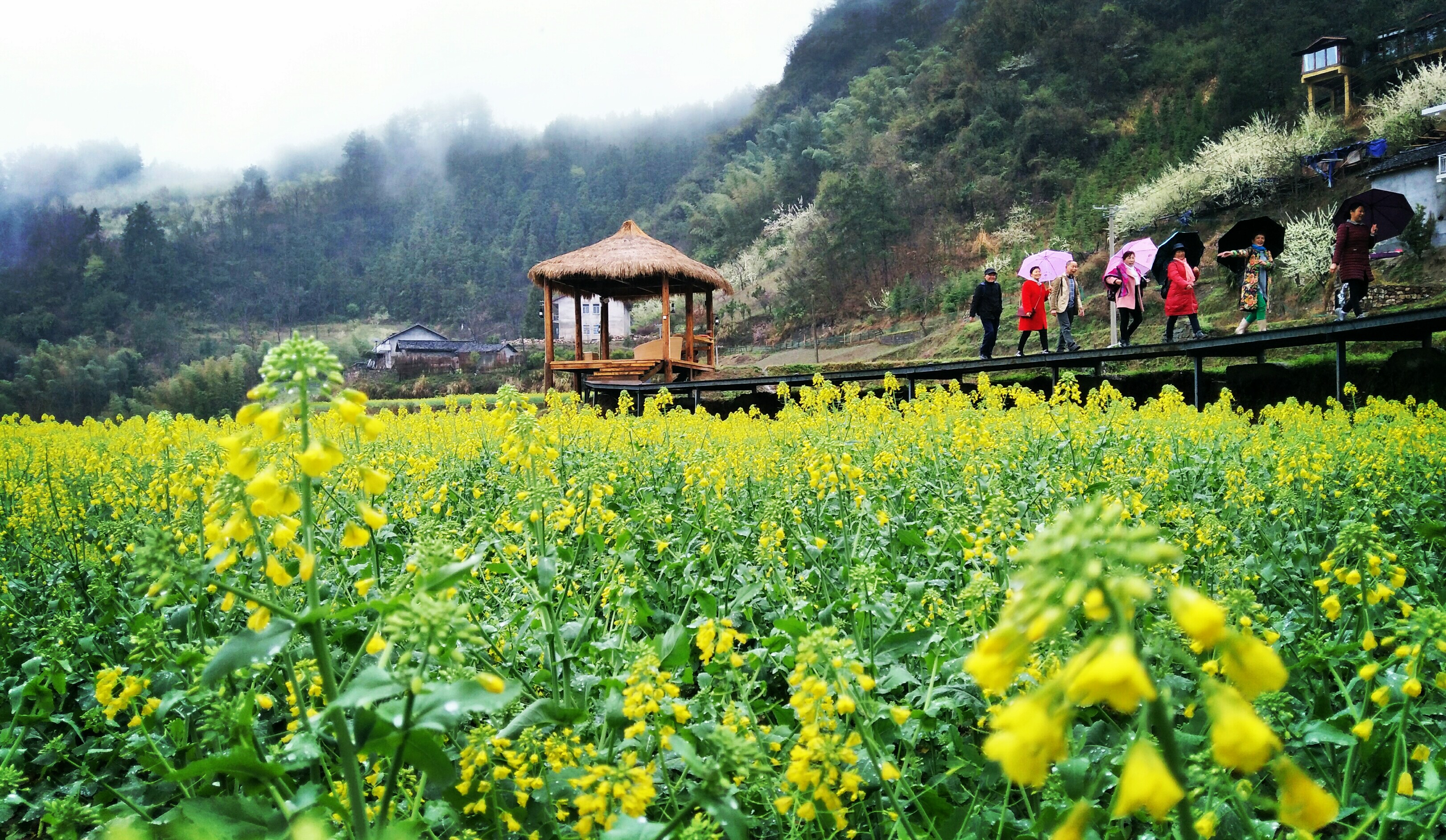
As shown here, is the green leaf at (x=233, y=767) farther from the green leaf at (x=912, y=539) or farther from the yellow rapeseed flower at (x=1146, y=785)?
the green leaf at (x=912, y=539)

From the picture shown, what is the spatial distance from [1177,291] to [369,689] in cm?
1224

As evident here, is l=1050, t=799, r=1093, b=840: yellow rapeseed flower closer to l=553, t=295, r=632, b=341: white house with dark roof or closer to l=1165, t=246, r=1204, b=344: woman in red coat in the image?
l=1165, t=246, r=1204, b=344: woman in red coat

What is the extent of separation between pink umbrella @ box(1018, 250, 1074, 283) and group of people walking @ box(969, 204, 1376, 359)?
1.84m

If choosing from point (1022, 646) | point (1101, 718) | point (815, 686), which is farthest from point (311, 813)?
point (1101, 718)

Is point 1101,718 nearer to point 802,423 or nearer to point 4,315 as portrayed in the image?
point 802,423

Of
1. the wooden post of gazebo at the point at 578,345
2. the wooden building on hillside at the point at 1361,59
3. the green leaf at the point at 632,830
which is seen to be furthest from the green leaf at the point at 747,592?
the wooden building on hillside at the point at 1361,59

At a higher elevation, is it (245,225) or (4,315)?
(245,225)

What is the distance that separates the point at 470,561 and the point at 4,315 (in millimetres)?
Answer: 25369

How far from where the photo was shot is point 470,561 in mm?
919

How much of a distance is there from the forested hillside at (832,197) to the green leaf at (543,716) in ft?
50.9

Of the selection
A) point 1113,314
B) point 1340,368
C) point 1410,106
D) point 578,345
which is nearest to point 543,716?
point 1340,368

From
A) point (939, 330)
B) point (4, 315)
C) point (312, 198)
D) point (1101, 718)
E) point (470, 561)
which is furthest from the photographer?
point (312, 198)

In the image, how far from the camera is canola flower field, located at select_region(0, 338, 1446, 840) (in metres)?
0.82

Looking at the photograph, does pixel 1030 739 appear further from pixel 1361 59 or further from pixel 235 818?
pixel 1361 59
